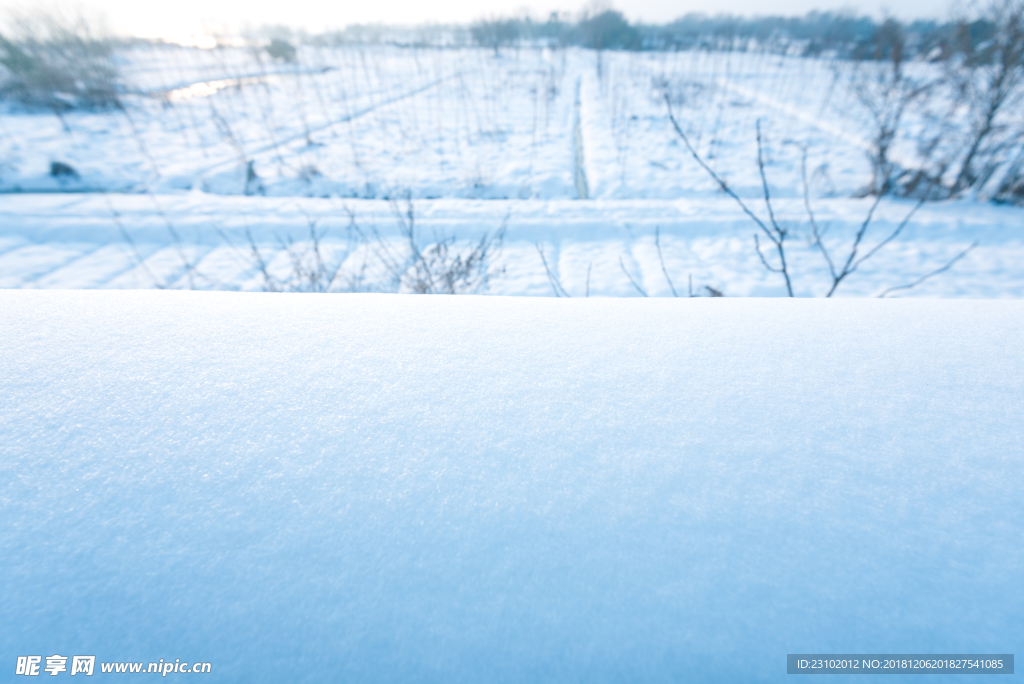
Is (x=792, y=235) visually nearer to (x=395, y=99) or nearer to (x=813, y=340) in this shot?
(x=813, y=340)

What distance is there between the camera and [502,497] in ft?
1.81

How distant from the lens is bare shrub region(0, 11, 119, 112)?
672cm

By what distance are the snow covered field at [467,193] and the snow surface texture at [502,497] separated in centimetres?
194

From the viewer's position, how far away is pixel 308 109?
23.9 feet

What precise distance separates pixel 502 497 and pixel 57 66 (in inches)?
468

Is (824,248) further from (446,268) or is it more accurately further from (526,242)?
(446,268)

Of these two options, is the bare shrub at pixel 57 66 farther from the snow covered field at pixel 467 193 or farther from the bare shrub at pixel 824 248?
the bare shrub at pixel 824 248

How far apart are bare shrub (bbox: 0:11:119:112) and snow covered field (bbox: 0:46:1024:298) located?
56 cm

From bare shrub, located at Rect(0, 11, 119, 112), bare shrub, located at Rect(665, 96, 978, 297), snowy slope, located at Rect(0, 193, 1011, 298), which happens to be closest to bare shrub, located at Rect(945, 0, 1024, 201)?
snowy slope, located at Rect(0, 193, 1011, 298)

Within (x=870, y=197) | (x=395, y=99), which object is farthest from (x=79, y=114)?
(x=870, y=197)

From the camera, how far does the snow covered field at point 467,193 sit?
115 inches

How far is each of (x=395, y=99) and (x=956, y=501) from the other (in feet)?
30.7

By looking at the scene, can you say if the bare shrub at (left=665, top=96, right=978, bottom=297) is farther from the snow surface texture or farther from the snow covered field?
the snow surface texture

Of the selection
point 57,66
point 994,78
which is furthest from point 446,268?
point 57,66
